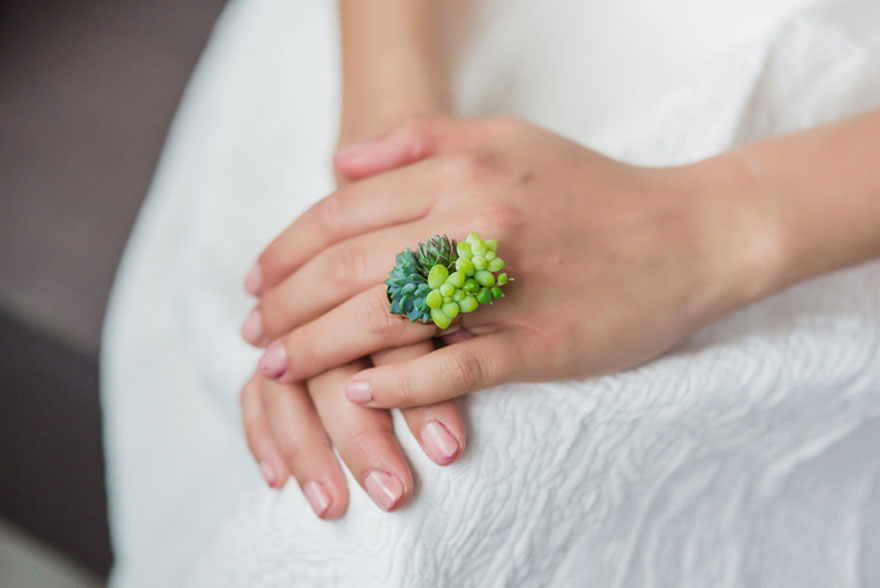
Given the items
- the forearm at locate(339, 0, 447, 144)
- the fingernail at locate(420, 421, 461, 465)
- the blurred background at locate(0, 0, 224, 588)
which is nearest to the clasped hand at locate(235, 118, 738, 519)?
the fingernail at locate(420, 421, 461, 465)

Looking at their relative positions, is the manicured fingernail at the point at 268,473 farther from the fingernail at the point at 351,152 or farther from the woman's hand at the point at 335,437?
the fingernail at the point at 351,152

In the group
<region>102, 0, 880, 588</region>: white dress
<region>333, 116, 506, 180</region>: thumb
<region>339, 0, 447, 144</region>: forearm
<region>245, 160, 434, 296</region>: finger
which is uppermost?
<region>339, 0, 447, 144</region>: forearm

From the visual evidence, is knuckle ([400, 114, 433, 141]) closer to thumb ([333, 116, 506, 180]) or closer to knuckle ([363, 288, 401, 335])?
thumb ([333, 116, 506, 180])

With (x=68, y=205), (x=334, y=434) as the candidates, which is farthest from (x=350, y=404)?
(x=68, y=205)

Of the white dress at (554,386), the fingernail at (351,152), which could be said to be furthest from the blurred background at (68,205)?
the fingernail at (351,152)

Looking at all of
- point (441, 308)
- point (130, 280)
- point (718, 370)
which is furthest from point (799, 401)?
point (130, 280)

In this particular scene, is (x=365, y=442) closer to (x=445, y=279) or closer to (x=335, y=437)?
(x=335, y=437)
